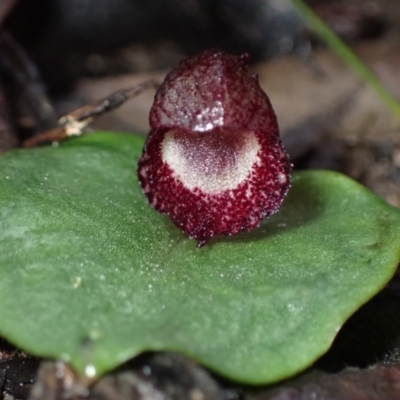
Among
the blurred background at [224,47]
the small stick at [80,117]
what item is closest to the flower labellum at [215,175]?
the small stick at [80,117]

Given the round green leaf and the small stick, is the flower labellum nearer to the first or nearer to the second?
the round green leaf

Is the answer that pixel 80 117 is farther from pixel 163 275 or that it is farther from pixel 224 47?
pixel 224 47

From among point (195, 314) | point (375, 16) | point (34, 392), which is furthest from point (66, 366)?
point (375, 16)

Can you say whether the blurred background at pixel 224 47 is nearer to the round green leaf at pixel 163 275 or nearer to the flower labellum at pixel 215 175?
the round green leaf at pixel 163 275

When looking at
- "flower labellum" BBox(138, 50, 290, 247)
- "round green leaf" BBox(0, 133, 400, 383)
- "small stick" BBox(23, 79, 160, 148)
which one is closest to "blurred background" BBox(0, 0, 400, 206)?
"small stick" BBox(23, 79, 160, 148)

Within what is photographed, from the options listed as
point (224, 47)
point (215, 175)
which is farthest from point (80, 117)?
point (224, 47)

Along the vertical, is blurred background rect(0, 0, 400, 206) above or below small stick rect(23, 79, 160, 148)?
below
